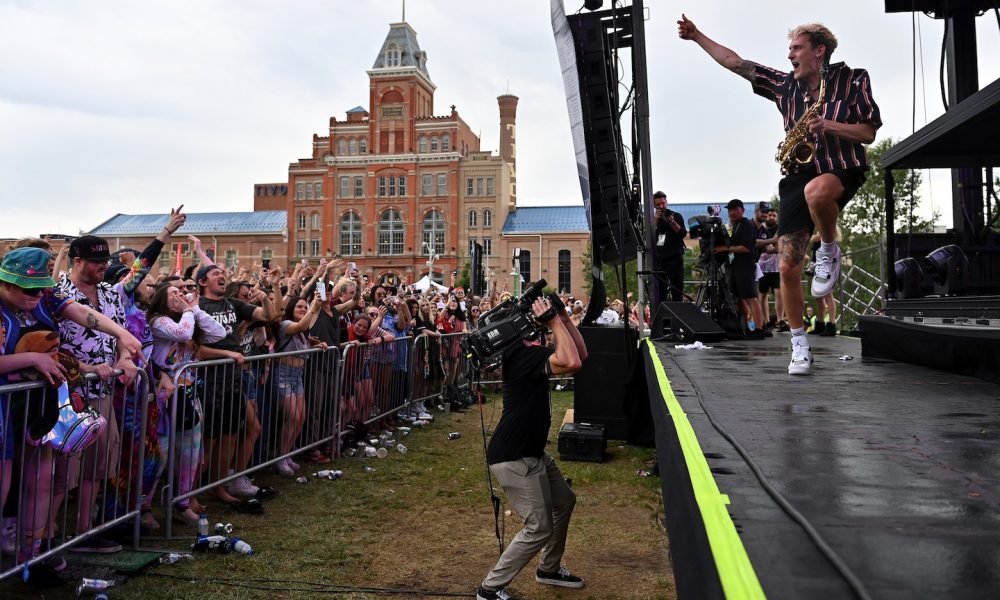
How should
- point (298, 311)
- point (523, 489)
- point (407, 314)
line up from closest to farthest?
point (523, 489) < point (298, 311) < point (407, 314)

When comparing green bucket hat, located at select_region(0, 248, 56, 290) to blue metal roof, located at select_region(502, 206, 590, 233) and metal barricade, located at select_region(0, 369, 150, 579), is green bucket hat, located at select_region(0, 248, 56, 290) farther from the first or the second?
blue metal roof, located at select_region(502, 206, 590, 233)

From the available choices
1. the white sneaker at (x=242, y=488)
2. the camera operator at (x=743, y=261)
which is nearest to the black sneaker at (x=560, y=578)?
the white sneaker at (x=242, y=488)

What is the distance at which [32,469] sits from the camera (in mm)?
4176

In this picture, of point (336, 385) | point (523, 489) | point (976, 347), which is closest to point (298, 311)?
point (336, 385)

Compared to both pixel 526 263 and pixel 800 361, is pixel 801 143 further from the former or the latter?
pixel 526 263

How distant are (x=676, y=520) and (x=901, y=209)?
33.4 meters

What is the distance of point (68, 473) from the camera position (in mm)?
4449

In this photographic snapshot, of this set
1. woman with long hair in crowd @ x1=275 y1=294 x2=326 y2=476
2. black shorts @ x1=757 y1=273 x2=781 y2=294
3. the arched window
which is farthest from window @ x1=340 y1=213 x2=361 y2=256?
woman with long hair in crowd @ x1=275 y1=294 x2=326 y2=476

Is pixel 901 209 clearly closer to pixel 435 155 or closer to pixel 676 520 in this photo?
pixel 676 520

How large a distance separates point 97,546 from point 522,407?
3208 millimetres

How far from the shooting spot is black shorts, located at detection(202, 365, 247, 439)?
605cm

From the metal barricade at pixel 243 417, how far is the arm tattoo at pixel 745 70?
4790mm

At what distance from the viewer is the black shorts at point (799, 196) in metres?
4.37

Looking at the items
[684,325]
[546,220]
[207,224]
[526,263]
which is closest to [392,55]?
[546,220]
